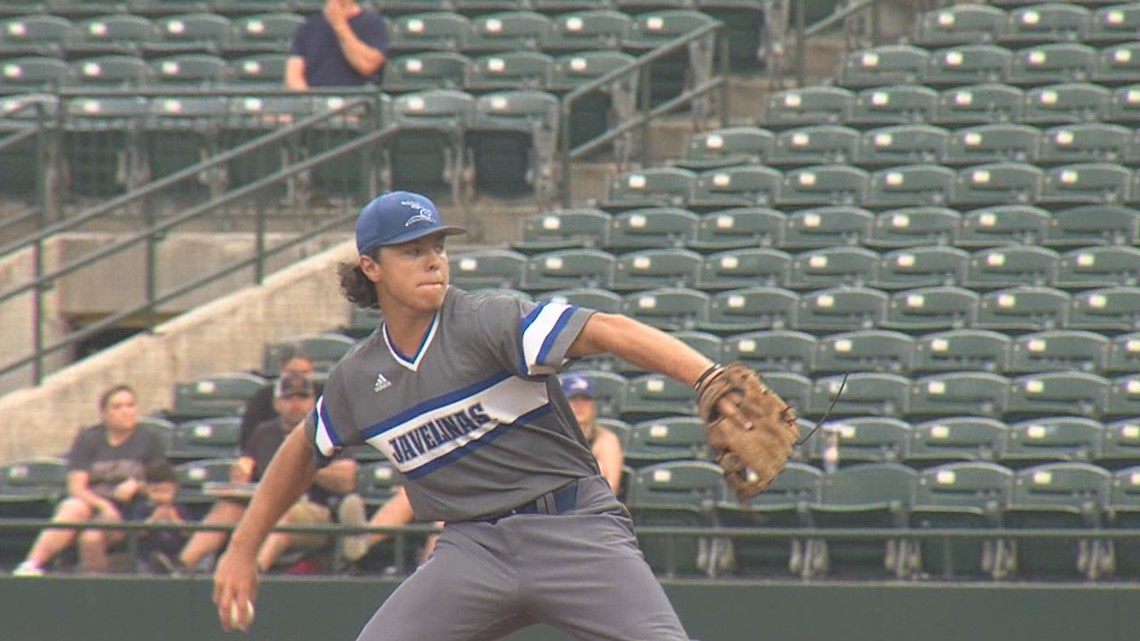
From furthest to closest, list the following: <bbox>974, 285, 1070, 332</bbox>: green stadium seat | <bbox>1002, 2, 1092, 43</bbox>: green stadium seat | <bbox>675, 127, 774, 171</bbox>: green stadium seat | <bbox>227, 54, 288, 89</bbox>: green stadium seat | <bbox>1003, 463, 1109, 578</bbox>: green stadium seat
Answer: <bbox>227, 54, 288, 89</bbox>: green stadium seat, <bbox>1002, 2, 1092, 43</bbox>: green stadium seat, <bbox>675, 127, 774, 171</bbox>: green stadium seat, <bbox>974, 285, 1070, 332</bbox>: green stadium seat, <bbox>1003, 463, 1109, 578</bbox>: green stadium seat

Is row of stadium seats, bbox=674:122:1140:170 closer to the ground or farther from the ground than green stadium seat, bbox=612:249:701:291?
farther from the ground

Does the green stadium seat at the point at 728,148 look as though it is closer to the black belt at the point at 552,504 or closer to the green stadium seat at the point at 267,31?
the green stadium seat at the point at 267,31

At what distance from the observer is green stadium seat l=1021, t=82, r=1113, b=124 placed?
1297cm

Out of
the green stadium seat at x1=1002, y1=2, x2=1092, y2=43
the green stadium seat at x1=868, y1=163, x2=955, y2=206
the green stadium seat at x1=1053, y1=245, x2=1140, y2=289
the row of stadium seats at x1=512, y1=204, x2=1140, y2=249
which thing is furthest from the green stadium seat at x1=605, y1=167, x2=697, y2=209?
the green stadium seat at x1=1002, y1=2, x2=1092, y2=43

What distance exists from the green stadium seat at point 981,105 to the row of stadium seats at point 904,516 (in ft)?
13.0

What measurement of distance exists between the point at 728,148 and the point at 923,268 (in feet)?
7.05

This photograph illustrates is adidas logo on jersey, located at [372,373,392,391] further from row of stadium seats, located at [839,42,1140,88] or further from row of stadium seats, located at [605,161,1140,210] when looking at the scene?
row of stadium seats, located at [839,42,1140,88]

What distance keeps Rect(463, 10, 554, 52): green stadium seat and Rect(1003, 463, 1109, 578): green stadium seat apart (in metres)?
6.03

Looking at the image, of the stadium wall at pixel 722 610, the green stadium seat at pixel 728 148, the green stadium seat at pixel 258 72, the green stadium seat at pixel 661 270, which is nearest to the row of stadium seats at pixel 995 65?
the green stadium seat at pixel 728 148

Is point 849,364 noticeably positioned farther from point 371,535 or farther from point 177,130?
point 177,130

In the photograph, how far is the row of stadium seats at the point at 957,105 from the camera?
1298 cm

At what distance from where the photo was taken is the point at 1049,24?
1402 cm

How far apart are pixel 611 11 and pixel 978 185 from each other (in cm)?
343

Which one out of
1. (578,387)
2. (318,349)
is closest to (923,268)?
(578,387)
